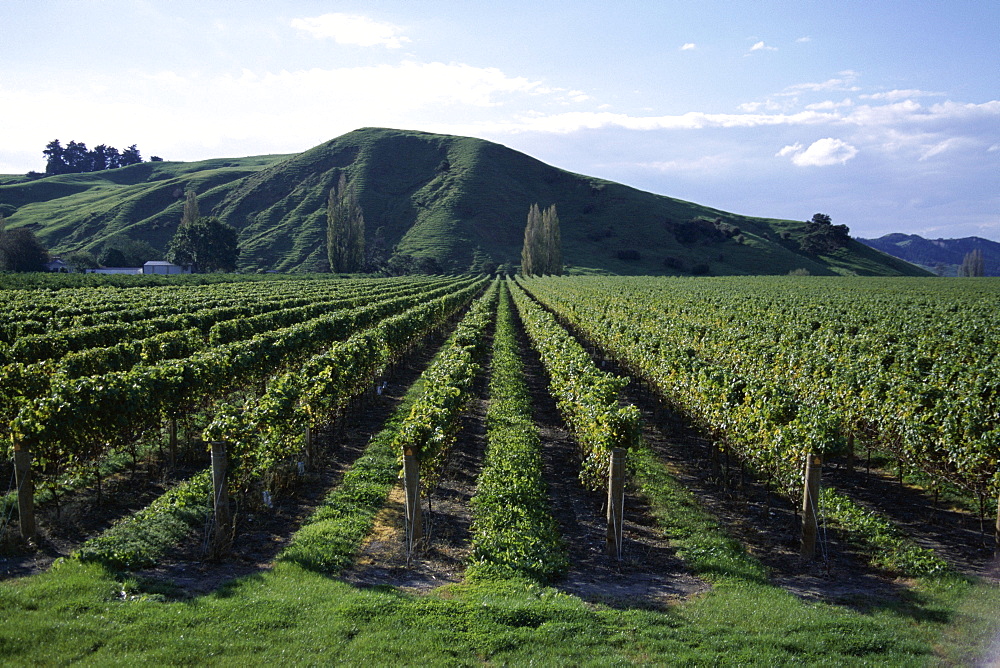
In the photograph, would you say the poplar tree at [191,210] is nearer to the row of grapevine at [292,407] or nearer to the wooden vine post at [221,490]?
the row of grapevine at [292,407]

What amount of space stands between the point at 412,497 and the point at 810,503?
5.78m

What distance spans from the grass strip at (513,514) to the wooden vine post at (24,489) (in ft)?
20.3

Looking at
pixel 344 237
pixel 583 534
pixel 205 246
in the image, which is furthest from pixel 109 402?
pixel 205 246

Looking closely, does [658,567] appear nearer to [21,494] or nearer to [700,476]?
[700,476]

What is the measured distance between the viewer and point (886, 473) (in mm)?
13203

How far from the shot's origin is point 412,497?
30.0 ft

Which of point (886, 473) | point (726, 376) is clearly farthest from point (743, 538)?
point (886, 473)

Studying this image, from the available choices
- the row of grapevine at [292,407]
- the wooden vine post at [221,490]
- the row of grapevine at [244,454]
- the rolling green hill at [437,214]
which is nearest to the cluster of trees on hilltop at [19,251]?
the rolling green hill at [437,214]

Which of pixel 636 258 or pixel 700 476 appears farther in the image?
pixel 636 258

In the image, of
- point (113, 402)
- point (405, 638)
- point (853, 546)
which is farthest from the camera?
point (113, 402)

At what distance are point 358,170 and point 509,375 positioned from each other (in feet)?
522

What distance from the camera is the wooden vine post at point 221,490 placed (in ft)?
29.0

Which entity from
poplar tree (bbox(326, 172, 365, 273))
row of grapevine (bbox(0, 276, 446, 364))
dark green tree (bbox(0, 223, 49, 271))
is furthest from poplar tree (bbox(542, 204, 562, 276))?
row of grapevine (bbox(0, 276, 446, 364))

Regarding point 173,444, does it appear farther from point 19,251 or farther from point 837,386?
point 19,251
